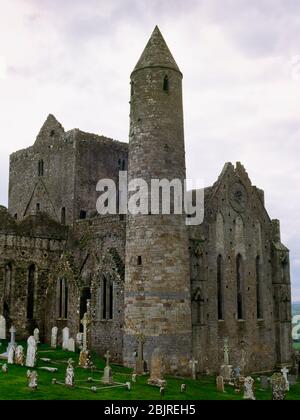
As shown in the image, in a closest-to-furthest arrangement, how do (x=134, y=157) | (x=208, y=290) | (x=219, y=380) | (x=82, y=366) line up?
(x=219, y=380) → (x=82, y=366) → (x=134, y=157) → (x=208, y=290)

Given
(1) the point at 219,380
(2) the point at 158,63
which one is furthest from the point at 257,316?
(2) the point at 158,63

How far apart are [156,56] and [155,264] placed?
11325mm

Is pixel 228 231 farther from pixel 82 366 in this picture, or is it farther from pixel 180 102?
pixel 82 366

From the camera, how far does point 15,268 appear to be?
117 feet

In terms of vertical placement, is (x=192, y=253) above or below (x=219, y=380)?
above

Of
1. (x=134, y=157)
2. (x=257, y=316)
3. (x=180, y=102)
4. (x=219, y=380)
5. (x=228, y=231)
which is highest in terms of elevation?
(x=180, y=102)

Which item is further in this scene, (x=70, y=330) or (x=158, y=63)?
(x=70, y=330)

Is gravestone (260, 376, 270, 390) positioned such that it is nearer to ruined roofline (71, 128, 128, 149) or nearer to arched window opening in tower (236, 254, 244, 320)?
arched window opening in tower (236, 254, 244, 320)

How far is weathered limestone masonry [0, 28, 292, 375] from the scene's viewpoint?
→ 27.8 meters

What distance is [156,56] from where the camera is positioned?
30078 mm

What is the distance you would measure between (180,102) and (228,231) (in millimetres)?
9185

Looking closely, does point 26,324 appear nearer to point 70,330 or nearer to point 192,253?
point 70,330

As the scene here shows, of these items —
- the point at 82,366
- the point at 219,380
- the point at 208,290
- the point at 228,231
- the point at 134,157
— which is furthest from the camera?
the point at 228,231

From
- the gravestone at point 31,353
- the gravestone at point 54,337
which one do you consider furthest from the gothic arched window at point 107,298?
Answer: the gravestone at point 31,353
